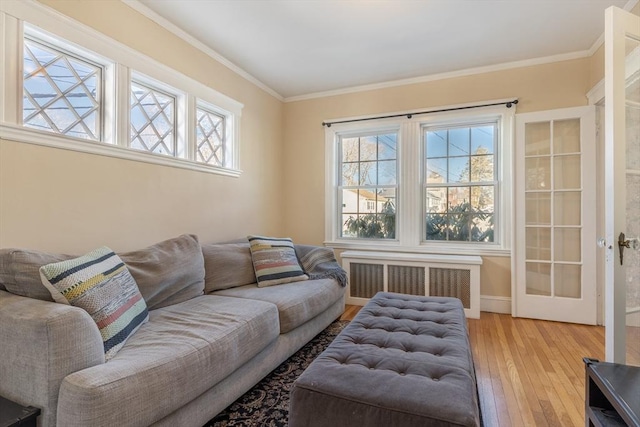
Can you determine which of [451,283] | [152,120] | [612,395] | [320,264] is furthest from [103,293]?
[451,283]

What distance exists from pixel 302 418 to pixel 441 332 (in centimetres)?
86

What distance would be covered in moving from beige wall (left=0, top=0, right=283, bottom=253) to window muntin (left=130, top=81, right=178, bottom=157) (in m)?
0.21

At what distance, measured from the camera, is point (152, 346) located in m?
1.38

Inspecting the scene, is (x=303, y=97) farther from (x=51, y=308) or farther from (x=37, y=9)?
(x=51, y=308)

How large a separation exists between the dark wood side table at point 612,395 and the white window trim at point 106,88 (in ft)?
8.97

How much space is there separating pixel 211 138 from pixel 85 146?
4.13ft

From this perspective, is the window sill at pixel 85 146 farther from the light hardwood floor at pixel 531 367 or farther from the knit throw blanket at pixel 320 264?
the light hardwood floor at pixel 531 367

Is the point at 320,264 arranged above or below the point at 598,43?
below

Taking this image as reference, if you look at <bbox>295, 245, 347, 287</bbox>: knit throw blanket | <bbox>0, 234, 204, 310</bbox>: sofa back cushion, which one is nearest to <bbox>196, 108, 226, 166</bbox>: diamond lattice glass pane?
<bbox>0, 234, 204, 310</bbox>: sofa back cushion

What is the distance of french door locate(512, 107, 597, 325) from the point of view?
9.64ft

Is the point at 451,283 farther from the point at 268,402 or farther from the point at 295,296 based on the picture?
the point at 268,402

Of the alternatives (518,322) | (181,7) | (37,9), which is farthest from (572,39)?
(37,9)

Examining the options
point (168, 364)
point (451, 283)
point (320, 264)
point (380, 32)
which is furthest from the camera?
point (451, 283)

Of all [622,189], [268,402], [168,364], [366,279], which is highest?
[622,189]
